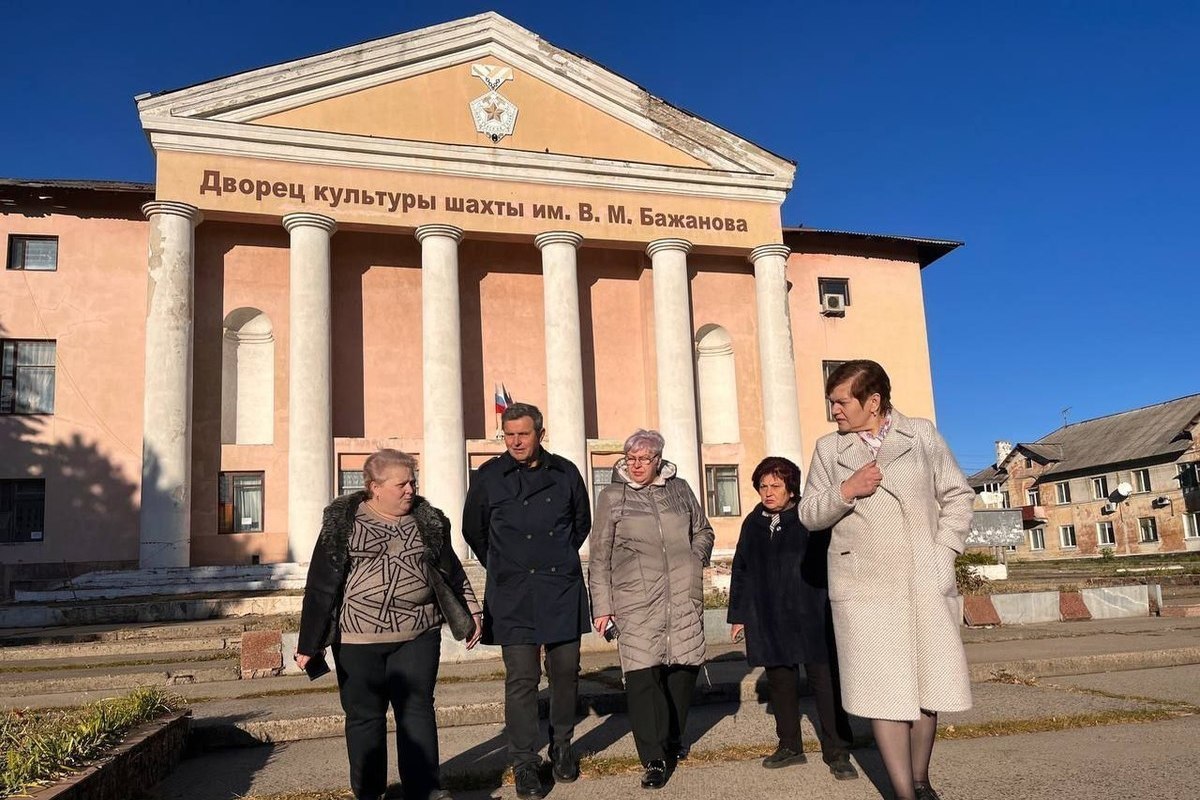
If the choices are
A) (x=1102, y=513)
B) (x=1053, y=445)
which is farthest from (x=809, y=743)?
(x=1053, y=445)

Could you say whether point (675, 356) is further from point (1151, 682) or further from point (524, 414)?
point (524, 414)

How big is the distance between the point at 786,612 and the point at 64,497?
18557mm

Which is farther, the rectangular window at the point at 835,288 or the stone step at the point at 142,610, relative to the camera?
the rectangular window at the point at 835,288

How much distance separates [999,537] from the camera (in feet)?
60.8

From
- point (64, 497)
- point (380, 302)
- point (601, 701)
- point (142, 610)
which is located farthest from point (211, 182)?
point (601, 701)

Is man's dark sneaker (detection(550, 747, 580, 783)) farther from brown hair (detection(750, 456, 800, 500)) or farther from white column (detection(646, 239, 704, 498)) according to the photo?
white column (detection(646, 239, 704, 498))

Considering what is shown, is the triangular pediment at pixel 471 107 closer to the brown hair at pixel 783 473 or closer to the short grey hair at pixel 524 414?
the short grey hair at pixel 524 414

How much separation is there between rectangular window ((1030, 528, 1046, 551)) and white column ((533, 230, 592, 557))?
40371mm

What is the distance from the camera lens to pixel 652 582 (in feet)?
16.3

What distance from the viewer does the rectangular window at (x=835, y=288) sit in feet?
84.6

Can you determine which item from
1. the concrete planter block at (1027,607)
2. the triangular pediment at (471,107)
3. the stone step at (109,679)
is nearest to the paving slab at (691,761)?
the stone step at (109,679)

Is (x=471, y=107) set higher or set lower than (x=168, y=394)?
higher

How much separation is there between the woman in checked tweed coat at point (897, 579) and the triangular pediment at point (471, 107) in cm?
1916

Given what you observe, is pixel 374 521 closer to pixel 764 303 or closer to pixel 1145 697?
pixel 1145 697
